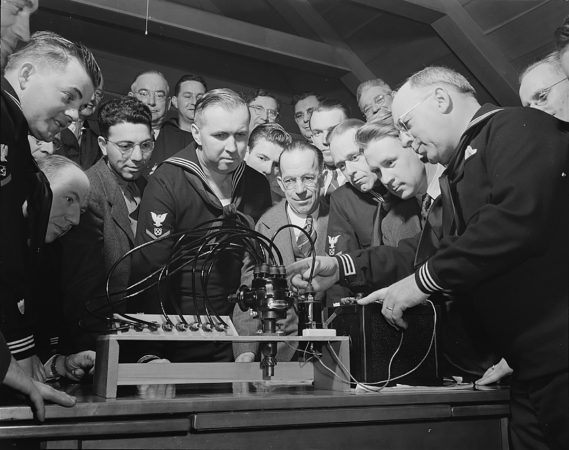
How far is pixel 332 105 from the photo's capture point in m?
2.13

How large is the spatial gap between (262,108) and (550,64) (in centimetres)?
101

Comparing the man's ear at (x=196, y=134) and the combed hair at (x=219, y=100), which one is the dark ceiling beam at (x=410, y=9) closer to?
the combed hair at (x=219, y=100)

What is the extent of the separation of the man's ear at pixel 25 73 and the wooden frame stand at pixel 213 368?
2.44 ft

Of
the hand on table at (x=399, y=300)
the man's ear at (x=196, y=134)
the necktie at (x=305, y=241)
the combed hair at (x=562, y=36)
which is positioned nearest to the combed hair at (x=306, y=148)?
the necktie at (x=305, y=241)

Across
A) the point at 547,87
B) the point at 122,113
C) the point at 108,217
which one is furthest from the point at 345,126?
the point at 108,217

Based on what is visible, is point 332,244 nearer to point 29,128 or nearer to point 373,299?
point 373,299

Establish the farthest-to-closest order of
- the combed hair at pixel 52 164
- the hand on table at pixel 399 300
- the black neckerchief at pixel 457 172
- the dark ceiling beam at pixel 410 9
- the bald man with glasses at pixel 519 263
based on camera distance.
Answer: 1. the dark ceiling beam at pixel 410 9
2. the combed hair at pixel 52 164
3. the black neckerchief at pixel 457 172
4. the hand on table at pixel 399 300
5. the bald man with glasses at pixel 519 263

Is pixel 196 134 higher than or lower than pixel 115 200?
higher

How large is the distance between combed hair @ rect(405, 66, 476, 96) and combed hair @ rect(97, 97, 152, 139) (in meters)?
0.87

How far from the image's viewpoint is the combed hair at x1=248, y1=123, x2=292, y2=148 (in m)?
2.00

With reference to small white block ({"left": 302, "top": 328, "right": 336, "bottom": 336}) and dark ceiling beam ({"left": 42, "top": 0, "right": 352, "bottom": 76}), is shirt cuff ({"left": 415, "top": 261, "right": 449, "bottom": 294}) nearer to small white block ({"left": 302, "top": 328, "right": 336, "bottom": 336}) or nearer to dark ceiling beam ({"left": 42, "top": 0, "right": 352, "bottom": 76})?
small white block ({"left": 302, "top": 328, "right": 336, "bottom": 336})

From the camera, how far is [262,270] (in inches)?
A: 54.8

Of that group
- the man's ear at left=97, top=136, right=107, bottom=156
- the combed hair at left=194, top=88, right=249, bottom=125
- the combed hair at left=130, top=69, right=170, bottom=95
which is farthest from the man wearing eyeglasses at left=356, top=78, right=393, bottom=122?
the man's ear at left=97, top=136, right=107, bottom=156

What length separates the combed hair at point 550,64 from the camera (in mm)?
1940
